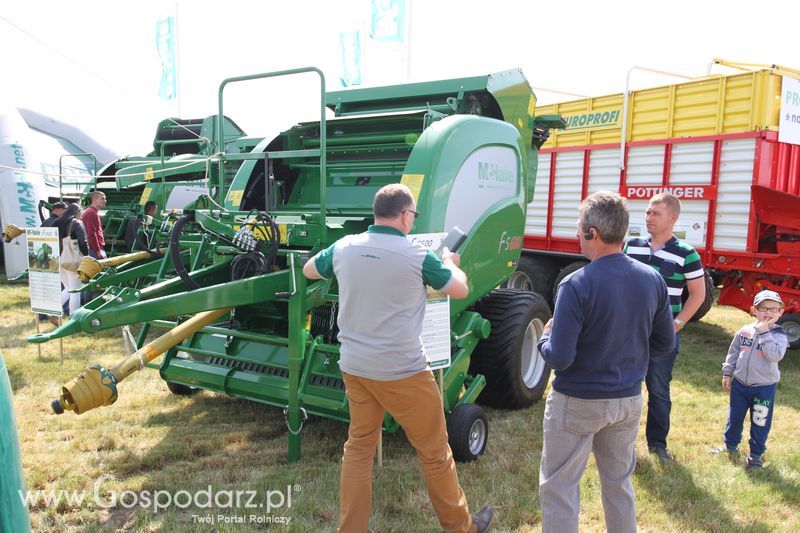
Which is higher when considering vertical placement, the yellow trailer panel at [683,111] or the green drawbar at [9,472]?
the yellow trailer panel at [683,111]

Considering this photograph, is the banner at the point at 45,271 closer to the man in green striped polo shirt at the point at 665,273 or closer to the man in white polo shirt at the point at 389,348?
the man in white polo shirt at the point at 389,348

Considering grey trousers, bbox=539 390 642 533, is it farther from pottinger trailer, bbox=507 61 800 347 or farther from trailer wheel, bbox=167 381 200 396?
pottinger trailer, bbox=507 61 800 347

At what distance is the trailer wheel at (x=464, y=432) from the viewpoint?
147 inches

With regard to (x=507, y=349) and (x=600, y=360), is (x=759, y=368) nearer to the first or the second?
(x=507, y=349)

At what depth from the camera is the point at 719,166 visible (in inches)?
269

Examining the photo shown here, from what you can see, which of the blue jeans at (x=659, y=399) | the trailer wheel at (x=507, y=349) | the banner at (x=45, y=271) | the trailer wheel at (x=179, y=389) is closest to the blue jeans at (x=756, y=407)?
the blue jeans at (x=659, y=399)

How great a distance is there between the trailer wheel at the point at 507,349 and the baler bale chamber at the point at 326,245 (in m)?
0.01

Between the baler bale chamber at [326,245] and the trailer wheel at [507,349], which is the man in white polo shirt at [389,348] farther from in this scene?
the trailer wheel at [507,349]

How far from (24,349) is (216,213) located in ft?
12.0

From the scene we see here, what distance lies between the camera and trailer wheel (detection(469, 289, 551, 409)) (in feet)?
15.2

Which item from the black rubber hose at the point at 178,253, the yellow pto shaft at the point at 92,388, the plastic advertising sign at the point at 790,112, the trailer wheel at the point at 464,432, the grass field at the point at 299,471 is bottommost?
the grass field at the point at 299,471

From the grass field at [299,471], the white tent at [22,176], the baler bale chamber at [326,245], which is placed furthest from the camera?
the white tent at [22,176]

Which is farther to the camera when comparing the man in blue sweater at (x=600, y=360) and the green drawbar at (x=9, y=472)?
the man in blue sweater at (x=600, y=360)

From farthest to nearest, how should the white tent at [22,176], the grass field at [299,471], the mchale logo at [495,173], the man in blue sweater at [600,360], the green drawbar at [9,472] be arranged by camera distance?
the white tent at [22,176] < the mchale logo at [495,173] < the grass field at [299,471] < the man in blue sweater at [600,360] < the green drawbar at [9,472]
